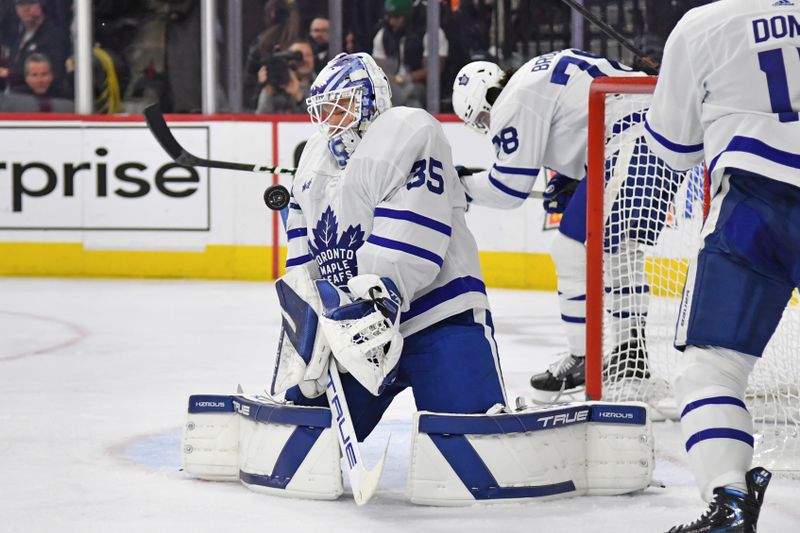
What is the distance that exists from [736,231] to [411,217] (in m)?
0.65

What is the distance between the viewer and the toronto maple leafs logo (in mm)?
2613

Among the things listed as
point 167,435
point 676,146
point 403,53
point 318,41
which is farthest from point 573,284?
point 318,41

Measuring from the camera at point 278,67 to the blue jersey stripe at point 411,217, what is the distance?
472 centimetres

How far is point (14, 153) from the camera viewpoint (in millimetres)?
6926

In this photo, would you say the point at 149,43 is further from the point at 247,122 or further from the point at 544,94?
the point at 544,94

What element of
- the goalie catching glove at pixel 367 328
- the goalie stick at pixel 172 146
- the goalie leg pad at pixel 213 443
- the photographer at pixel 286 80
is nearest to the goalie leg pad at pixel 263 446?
the goalie leg pad at pixel 213 443

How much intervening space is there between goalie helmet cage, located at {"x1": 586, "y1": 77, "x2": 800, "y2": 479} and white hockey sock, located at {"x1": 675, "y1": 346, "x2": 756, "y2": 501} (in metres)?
0.77

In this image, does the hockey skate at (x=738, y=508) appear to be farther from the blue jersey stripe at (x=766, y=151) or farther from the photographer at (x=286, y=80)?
the photographer at (x=286, y=80)

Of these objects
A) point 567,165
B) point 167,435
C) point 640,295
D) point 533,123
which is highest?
point 533,123

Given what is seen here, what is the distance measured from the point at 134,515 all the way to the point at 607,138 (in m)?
1.71

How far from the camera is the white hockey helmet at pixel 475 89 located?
3.76 meters

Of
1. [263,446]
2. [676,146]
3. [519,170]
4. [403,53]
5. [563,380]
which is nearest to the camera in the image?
[676,146]

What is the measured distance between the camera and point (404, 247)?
250cm

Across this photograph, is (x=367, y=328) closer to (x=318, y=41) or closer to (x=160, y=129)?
(x=160, y=129)
